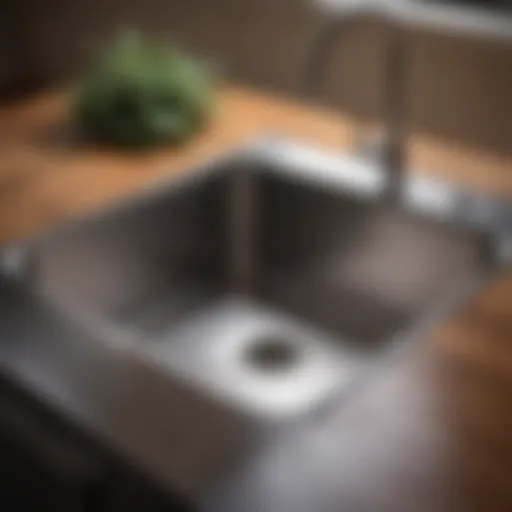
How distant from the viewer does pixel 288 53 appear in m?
1.65

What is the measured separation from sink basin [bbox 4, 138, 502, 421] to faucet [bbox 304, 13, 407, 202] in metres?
0.02

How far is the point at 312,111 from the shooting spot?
1498 millimetres

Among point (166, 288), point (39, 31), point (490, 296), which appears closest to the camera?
point (490, 296)

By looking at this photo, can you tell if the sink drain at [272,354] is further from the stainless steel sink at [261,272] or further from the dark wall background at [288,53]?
the dark wall background at [288,53]

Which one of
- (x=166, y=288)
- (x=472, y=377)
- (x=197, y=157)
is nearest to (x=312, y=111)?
(x=197, y=157)

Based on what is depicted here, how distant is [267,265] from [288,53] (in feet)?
1.48

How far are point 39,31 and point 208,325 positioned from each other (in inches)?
35.6

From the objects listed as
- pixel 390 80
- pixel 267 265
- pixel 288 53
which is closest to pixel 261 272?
pixel 267 265

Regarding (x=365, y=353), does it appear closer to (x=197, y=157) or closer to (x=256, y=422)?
(x=197, y=157)

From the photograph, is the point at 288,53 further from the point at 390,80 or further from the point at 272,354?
the point at 272,354

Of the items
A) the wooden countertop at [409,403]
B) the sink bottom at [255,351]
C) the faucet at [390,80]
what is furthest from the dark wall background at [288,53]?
the sink bottom at [255,351]

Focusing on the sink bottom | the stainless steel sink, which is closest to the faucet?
the stainless steel sink

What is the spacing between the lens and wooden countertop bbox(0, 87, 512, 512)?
0.75 meters

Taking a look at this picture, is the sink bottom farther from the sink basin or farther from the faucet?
the faucet
